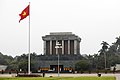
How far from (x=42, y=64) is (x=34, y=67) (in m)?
3.65

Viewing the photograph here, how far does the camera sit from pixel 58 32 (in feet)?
294

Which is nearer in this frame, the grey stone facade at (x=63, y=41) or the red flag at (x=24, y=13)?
the red flag at (x=24, y=13)

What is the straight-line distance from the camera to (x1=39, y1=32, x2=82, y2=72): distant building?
80938 millimetres

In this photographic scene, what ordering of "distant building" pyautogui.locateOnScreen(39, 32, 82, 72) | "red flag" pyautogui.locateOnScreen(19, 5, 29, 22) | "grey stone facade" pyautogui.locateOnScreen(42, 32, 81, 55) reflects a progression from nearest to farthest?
"red flag" pyautogui.locateOnScreen(19, 5, 29, 22) < "distant building" pyautogui.locateOnScreen(39, 32, 82, 72) < "grey stone facade" pyautogui.locateOnScreen(42, 32, 81, 55)

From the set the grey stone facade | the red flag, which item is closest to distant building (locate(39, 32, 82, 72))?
the grey stone facade

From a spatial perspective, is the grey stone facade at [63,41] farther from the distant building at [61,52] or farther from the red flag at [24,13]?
the red flag at [24,13]

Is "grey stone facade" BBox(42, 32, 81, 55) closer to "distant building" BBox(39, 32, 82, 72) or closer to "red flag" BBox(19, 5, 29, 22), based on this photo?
"distant building" BBox(39, 32, 82, 72)

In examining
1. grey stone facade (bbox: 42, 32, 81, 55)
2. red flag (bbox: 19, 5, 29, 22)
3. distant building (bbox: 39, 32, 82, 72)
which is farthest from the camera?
grey stone facade (bbox: 42, 32, 81, 55)

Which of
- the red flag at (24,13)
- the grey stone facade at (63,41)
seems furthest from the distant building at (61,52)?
the red flag at (24,13)

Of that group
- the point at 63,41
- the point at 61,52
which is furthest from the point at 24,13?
the point at 61,52

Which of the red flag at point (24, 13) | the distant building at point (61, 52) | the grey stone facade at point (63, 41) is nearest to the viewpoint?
the red flag at point (24, 13)

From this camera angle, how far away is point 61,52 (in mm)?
91938

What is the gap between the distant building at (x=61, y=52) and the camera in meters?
80.9

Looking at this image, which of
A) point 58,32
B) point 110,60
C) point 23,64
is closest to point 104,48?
point 110,60
